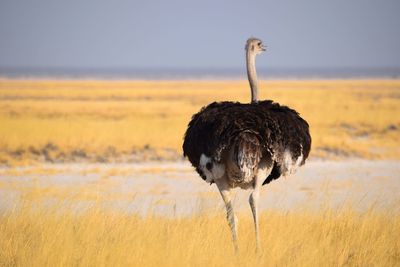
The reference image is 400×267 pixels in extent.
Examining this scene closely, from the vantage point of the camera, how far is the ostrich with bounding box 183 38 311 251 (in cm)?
615

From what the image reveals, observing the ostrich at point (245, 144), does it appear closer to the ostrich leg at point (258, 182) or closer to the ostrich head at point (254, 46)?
the ostrich leg at point (258, 182)

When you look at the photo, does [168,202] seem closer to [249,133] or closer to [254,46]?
[254,46]

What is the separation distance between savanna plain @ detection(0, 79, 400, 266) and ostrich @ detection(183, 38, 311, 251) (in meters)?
0.53

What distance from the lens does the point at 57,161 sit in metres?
15.4

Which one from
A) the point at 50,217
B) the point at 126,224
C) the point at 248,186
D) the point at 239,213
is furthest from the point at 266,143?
the point at 239,213

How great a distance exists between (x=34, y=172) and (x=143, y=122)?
31.0ft

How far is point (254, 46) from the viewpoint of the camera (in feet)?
26.0

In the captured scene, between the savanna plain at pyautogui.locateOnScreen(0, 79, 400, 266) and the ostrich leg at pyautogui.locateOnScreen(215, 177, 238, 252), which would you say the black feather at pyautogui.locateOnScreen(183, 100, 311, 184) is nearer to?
the ostrich leg at pyautogui.locateOnScreen(215, 177, 238, 252)

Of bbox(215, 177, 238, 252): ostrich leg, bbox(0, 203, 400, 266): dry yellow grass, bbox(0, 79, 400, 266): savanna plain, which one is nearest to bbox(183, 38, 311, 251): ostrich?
bbox(215, 177, 238, 252): ostrich leg

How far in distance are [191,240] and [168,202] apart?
166 inches

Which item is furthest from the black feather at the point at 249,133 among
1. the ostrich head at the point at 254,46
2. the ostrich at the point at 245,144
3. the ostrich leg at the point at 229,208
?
the ostrich head at the point at 254,46

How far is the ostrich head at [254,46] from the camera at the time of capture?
785 centimetres

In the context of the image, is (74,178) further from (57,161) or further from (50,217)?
(50,217)

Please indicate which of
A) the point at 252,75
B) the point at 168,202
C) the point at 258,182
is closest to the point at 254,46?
the point at 252,75
